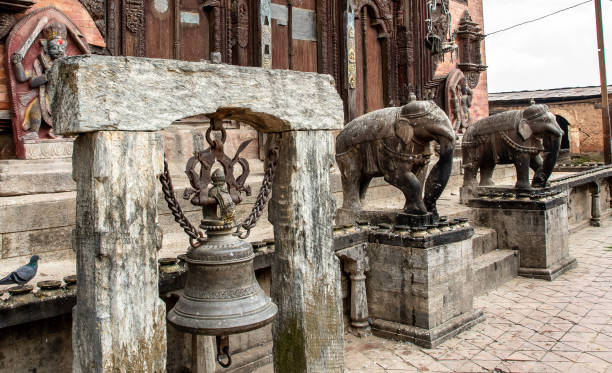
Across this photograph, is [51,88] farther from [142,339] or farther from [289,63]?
[289,63]

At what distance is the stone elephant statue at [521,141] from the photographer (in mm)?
7406

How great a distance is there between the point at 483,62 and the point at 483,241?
32.8 feet

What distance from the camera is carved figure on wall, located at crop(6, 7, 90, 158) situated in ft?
18.4

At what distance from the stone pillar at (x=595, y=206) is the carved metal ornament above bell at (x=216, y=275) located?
34.6 feet

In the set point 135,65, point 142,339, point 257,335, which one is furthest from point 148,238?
point 257,335

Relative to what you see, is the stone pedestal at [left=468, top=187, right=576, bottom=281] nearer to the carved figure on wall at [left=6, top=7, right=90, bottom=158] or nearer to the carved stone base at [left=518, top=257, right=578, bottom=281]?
the carved stone base at [left=518, top=257, right=578, bottom=281]

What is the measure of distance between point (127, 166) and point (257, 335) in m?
2.23

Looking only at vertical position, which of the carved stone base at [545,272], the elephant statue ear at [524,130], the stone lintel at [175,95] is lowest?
the carved stone base at [545,272]

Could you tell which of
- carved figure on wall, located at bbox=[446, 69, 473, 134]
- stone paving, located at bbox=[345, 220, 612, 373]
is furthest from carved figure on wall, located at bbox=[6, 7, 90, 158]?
carved figure on wall, located at bbox=[446, 69, 473, 134]

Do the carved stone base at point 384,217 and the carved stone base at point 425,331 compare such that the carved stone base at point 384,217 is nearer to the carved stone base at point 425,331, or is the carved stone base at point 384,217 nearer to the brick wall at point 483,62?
the carved stone base at point 425,331

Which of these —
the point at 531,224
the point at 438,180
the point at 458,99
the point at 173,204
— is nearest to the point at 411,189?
the point at 438,180

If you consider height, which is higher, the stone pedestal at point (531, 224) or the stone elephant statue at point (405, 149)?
the stone elephant statue at point (405, 149)

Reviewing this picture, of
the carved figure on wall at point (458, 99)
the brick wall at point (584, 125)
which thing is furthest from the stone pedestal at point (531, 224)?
the brick wall at point (584, 125)

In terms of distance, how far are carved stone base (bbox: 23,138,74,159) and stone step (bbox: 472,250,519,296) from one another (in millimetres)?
4924
